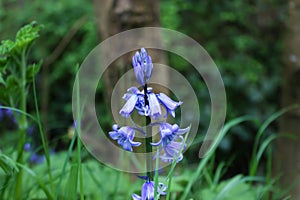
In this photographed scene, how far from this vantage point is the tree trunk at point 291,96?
254 centimetres

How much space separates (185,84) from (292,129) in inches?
67.5

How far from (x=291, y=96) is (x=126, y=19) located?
38.8 inches

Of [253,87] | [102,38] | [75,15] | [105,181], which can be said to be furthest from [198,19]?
[105,181]

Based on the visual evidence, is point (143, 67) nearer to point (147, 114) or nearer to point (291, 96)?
point (147, 114)

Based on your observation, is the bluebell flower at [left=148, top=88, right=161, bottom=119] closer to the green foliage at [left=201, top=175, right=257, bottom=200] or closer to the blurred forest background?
Answer: the green foliage at [left=201, top=175, right=257, bottom=200]

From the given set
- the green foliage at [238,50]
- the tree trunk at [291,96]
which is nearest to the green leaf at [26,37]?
the tree trunk at [291,96]

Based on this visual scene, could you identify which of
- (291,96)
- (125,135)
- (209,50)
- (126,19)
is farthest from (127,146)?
(209,50)

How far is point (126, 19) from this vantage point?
2.44 meters

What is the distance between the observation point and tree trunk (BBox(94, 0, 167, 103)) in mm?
2420

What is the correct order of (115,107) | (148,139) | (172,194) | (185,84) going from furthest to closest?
(185,84) < (115,107) < (172,194) < (148,139)

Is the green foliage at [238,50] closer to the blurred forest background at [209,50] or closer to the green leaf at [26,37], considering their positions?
the blurred forest background at [209,50]

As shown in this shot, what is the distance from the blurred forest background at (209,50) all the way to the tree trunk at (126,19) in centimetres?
183

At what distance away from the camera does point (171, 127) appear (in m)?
1.12

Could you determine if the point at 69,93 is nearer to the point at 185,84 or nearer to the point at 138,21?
the point at 185,84
